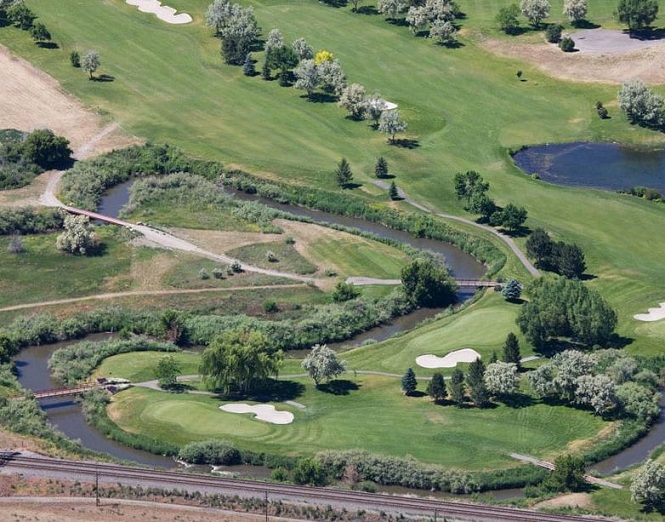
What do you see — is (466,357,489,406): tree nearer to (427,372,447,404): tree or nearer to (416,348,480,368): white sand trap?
(427,372,447,404): tree

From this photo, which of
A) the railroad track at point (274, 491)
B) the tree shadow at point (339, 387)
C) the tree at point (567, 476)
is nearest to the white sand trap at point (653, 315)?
the tree shadow at point (339, 387)

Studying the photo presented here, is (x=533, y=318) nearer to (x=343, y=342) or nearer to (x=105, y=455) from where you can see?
(x=343, y=342)

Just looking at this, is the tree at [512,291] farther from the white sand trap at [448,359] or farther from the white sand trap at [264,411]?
the white sand trap at [264,411]

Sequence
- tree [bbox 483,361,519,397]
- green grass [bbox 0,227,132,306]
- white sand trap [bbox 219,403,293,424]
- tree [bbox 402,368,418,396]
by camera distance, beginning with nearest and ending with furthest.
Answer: white sand trap [bbox 219,403,293,424]
tree [bbox 483,361,519,397]
tree [bbox 402,368,418,396]
green grass [bbox 0,227,132,306]

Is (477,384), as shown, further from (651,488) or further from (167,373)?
(167,373)

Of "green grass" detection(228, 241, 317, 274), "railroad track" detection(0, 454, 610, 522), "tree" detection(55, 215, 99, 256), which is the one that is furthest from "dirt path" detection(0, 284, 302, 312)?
"railroad track" detection(0, 454, 610, 522)
